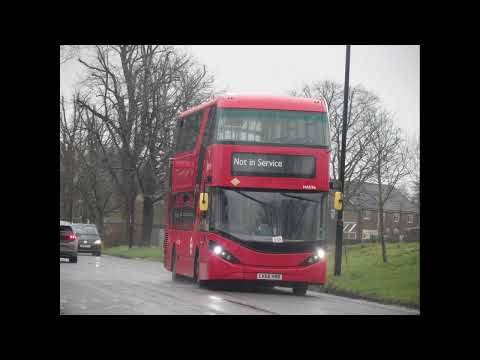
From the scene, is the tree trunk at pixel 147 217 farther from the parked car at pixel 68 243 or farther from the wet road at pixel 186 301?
the wet road at pixel 186 301

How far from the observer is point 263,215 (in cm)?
2277

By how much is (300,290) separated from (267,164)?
135 inches

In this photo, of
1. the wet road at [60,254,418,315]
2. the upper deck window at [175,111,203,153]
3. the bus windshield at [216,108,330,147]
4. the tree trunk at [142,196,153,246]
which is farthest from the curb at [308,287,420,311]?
the tree trunk at [142,196,153,246]

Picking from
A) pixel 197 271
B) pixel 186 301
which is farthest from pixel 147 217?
pixel 186 301

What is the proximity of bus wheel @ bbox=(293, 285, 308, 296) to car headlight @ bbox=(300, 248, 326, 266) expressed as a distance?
4.09 feet

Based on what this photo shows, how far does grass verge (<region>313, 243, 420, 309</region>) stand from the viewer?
22.3m

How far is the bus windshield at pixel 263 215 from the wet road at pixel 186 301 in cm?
142

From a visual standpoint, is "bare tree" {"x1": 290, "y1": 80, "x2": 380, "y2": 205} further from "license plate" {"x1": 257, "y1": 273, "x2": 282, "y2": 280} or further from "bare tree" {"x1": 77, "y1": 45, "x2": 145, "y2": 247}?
"license plate" {"x1": 257, "y1": 273, "x2": 282, "y2": 280}

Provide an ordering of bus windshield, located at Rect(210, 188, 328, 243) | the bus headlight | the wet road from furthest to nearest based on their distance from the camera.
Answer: the bus headlight → bus windshield, located at Rect(210, 188, 328, 243) → the wet road

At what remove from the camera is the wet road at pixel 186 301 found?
55.2ft

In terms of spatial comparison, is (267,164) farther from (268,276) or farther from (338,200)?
(268,276)

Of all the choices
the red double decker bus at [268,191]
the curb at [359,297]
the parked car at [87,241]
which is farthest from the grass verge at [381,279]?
the parked car at [87,241]
